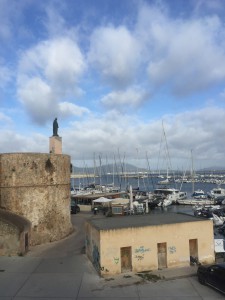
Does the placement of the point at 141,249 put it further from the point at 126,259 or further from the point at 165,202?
the point at 165,202

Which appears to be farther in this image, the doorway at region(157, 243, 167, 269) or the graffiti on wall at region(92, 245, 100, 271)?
the doorway at region(157, 243, 167, 269)

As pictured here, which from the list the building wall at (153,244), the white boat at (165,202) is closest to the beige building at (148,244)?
the building wall at (153,244)

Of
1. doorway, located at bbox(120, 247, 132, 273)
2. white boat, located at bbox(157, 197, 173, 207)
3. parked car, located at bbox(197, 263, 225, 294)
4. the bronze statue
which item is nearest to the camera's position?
parked car, located at bbox(197, 263, 225, 294)

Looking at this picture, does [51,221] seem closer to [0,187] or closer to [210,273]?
[0,187]

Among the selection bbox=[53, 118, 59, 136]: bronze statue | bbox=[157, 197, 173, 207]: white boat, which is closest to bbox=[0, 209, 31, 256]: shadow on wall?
bbox=[53, 118, 59, 136]: bronze statue

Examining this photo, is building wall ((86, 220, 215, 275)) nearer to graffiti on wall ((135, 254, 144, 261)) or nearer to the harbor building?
graffiti on wall ((135, 254, 144, 261))

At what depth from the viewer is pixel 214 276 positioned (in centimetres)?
1491

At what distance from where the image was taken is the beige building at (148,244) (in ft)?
56.5

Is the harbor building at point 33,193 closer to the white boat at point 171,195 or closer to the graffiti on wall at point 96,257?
the graffiti on wall at point 96,257

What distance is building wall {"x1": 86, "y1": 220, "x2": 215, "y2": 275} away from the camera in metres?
17.2

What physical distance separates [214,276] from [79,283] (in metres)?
6.37

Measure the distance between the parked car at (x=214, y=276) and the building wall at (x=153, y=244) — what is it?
279 cm

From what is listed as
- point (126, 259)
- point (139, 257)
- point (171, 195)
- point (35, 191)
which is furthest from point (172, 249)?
point (171, 195)

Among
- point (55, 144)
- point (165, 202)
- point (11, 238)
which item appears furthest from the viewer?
point (165, 202)
